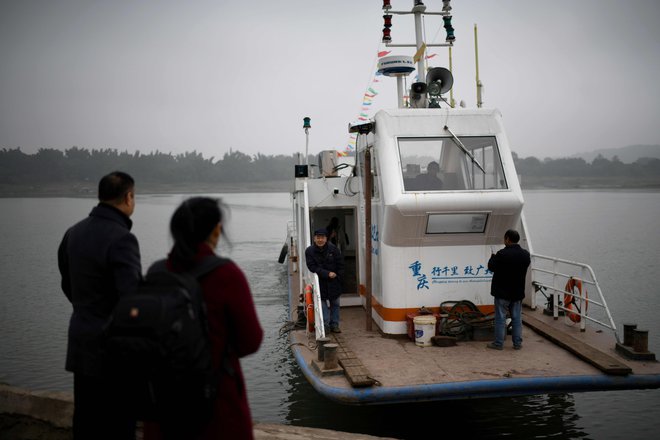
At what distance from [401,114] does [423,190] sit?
3.84 ft

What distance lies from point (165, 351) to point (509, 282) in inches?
220

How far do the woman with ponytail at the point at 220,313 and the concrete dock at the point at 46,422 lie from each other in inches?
68.4

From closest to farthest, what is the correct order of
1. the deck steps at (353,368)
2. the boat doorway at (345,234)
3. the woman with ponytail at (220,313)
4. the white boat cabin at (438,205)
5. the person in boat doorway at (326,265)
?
the woman with ponytail at (220,313), the deck steps at (353,368), the white boat cabin at (438,205), the person in boat doorway at (326,265), the boat doorway at (345,234)

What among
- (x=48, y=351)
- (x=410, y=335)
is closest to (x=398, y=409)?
(x=410, y=335)

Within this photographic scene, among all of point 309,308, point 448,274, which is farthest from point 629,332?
point 309,308

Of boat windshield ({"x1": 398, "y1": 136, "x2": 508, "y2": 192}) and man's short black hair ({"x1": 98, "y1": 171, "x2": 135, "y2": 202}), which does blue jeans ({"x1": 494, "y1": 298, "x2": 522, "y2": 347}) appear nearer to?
boat windshield ({"x1": 398, "y1": 136, "x2": 508, "y2": 192})

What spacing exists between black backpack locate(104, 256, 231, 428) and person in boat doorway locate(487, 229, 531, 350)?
5329mm

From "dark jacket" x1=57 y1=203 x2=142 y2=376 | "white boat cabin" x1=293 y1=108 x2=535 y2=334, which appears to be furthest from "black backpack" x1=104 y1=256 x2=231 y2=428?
"white boat cabin" x1=293 y1=108 x2=535 y2=334

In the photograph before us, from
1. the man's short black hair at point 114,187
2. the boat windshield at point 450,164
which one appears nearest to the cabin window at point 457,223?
the boat windshield at point 450,164

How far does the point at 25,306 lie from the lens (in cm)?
1809

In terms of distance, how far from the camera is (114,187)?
329 cm

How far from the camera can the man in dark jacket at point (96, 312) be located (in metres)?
3.08

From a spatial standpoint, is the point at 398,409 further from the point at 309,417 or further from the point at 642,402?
the point at 642,402

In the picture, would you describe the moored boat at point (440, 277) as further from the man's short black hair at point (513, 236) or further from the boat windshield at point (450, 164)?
the man's short black hair at point (513, 236)
